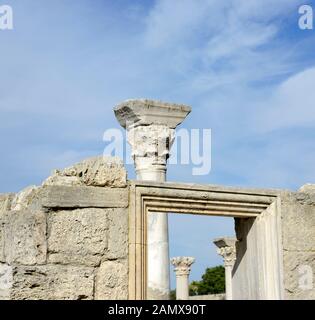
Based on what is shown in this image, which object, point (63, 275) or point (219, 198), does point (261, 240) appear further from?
point (63, 275)

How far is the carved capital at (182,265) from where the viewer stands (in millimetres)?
17438

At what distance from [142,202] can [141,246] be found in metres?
0.39

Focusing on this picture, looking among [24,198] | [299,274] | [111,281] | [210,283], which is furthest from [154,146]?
[210,283]

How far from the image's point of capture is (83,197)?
241 inches

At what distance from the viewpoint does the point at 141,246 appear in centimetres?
629

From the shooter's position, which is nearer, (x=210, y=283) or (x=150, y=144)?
(x=150, y=144)

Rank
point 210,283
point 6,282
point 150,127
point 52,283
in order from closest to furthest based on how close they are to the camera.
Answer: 1. point 6,282
2. point 52,283
3. point 150,127
4. point 210,283

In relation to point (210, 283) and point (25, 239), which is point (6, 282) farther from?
point (210, 283)

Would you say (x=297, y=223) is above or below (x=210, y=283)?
below

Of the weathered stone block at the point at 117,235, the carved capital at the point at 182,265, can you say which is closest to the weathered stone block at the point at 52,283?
the weathered stone block at the point at 117,235

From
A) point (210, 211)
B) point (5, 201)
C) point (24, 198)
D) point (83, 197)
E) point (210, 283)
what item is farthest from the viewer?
point (210, 283)

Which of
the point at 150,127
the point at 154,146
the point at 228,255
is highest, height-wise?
the point at 150,127

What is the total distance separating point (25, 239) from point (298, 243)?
2713mm
